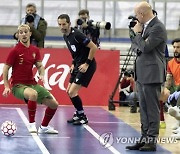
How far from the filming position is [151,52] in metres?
7.92

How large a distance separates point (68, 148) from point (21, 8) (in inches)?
548

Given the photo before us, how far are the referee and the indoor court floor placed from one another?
0.39 m

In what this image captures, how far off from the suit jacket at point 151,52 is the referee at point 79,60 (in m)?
2.46

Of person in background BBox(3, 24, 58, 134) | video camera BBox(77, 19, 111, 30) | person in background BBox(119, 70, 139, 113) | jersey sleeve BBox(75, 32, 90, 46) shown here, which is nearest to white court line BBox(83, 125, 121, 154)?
person in background BBox(3, 24, 58, 134)

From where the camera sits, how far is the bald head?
310 inches

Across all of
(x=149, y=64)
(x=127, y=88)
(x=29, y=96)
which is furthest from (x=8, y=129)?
(x=127, y=88)

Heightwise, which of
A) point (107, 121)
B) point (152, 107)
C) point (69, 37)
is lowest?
point (107, 121)

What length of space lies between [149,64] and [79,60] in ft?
9.52

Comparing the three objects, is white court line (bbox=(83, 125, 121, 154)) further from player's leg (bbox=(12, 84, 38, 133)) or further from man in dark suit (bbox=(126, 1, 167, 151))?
player's leg (bbox=(12, 84, 38, 133))

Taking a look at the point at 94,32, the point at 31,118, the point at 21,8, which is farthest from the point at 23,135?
the point at 21,8

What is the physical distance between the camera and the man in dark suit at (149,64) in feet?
25.7

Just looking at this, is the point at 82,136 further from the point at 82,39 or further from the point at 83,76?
the point at 82,39

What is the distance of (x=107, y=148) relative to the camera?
326 inches

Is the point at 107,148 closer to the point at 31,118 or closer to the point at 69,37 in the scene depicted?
the point at 31,118
